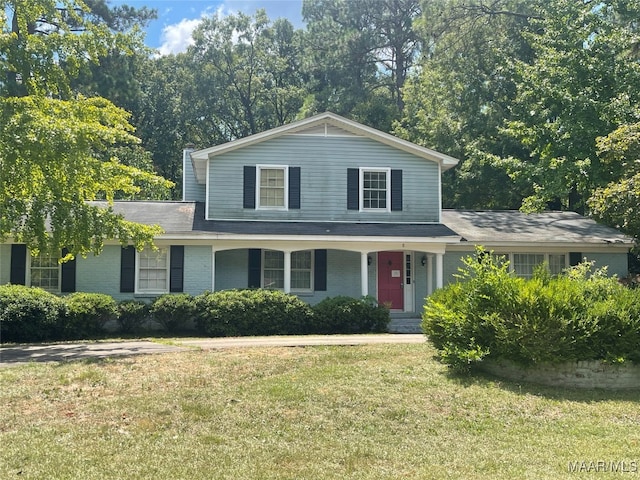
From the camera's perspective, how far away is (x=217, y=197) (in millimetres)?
17719

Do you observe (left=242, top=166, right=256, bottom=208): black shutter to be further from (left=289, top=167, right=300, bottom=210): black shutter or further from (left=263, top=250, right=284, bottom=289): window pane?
(left=263, top=250, right=284, bottom=289): window pane

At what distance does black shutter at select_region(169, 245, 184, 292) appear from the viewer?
16266 millimetres

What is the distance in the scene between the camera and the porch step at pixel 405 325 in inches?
607

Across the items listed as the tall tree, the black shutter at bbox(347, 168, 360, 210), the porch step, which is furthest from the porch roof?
the tall tree

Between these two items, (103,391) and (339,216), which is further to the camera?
(339,216)

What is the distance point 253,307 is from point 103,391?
6.97m

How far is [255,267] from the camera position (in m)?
17.3

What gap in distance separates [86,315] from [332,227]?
7425mm

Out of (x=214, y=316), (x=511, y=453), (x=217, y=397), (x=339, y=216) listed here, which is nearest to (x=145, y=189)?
(x=339, y=216)

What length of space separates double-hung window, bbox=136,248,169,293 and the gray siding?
7.34ft

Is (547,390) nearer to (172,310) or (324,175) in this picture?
(172,310)

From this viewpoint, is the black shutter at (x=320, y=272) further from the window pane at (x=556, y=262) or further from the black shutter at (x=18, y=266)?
the black shutter at (x=18, y=266)

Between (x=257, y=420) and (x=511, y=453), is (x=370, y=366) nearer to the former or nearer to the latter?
(x=257, y=420)

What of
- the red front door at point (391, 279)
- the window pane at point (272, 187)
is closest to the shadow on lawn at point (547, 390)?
the red front door at point (391, 279)
